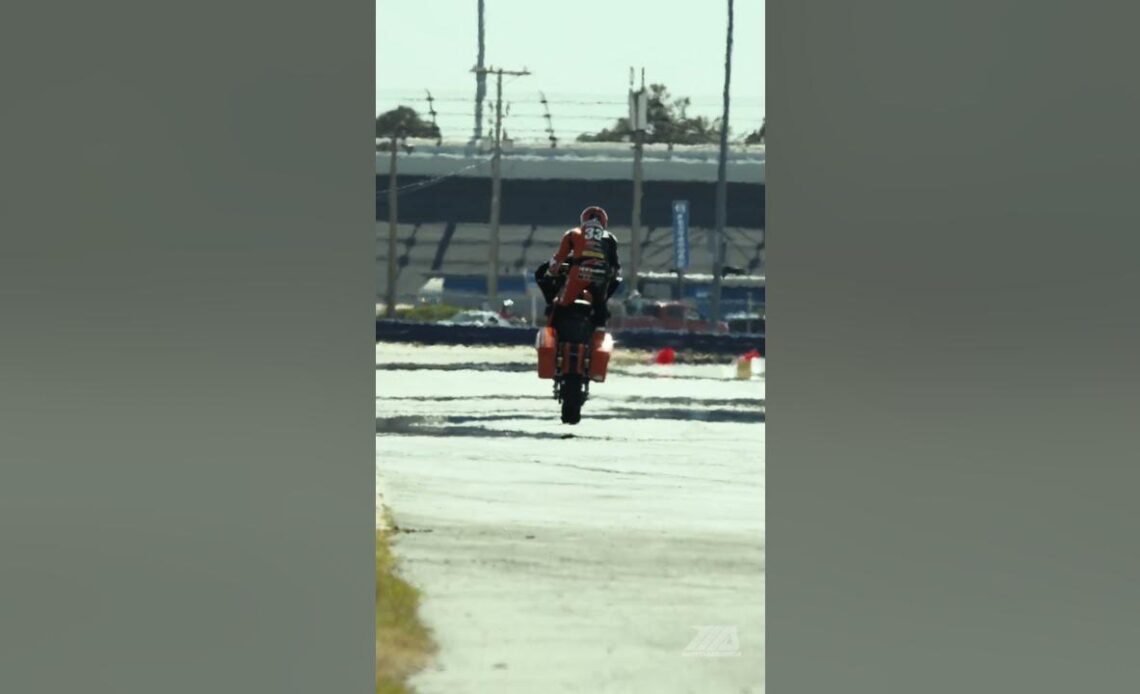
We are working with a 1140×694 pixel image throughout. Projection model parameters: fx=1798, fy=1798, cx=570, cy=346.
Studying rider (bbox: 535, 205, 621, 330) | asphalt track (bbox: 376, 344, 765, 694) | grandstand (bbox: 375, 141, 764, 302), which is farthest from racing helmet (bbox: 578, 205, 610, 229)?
asphalt track (bbox: 376, 344, 765, 694)

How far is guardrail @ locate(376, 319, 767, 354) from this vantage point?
6.92m

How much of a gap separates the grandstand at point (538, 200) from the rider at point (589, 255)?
0.62 ft

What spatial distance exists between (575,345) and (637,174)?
0.66 m

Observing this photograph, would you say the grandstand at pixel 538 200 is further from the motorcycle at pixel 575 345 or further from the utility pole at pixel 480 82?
the utility pole at pixel 480 82

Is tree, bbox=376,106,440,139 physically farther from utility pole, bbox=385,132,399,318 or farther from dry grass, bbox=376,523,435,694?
dry grass, bbox=376,523,435,694

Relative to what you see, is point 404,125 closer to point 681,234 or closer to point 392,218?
→ point 392,218

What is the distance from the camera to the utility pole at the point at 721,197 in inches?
141

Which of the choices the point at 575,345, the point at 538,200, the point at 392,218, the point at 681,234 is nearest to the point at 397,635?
the point at 392,218

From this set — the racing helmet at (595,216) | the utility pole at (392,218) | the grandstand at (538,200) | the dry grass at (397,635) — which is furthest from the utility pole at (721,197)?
the dry grass at (397,635)

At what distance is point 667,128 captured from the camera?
705 centimetres
